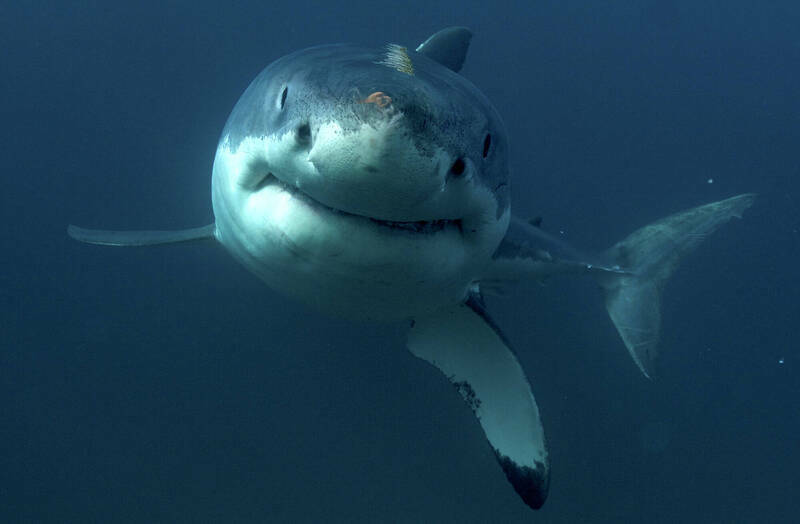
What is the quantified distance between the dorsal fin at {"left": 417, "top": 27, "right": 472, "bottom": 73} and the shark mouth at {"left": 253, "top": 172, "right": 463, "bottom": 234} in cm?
416

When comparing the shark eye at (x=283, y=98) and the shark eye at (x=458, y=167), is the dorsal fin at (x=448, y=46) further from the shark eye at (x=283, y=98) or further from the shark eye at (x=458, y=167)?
the shark eye at (x=458, y=167)

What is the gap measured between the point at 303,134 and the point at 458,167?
1.67 ft

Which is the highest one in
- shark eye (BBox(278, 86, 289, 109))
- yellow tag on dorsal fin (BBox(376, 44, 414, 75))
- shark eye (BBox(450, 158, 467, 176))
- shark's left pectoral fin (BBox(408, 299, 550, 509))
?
yellow tag on dorsal fin (BBox(376, 44, 414, 75))

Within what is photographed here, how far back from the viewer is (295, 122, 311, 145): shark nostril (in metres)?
1.78

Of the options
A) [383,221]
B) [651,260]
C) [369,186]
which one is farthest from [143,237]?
[651,260]

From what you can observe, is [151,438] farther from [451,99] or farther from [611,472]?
[451,99]

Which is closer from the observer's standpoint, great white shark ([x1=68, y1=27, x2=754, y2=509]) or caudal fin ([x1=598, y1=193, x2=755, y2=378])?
great white shark ([x1=68, y1=27, x2=754, y2=509])

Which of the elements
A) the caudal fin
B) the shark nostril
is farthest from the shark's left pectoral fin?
the caudal fin

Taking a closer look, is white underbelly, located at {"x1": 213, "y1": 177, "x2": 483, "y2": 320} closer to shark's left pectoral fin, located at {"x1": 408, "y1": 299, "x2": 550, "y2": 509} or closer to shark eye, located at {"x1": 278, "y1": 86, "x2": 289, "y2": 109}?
shark eye, located at {"x1": 278, "y1": 86, "x2": 289, "y2": 109}

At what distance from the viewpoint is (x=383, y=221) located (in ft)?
6.60

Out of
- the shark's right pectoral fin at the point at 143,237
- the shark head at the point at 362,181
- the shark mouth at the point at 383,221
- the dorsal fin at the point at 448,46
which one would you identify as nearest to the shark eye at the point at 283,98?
the shark head at the point at 362,181

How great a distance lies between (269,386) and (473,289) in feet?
21.7

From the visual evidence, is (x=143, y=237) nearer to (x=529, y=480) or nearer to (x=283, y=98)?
(x=283, y=98)

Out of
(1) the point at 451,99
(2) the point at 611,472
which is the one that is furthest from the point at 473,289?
(2) the point at 611,472
